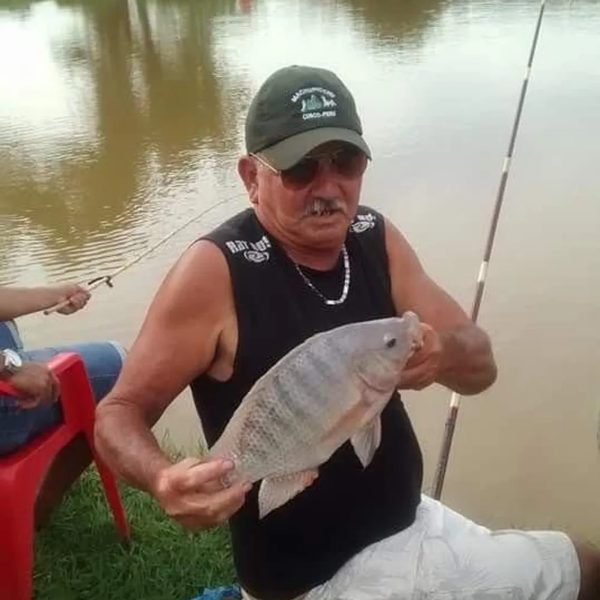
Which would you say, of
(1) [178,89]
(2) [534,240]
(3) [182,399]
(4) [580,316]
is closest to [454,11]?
(1) [178,89]

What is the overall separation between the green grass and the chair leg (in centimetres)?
33

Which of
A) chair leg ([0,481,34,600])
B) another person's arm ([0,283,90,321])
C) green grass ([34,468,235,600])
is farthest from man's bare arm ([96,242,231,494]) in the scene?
another person's arm ([0,283,90,321])

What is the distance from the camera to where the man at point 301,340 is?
1.96 meters

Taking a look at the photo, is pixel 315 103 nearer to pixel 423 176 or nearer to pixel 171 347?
pixel 171 347

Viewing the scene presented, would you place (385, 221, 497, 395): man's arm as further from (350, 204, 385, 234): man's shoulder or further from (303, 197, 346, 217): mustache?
(303, 197, 346, 217): mustache

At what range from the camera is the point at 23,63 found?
533 inches

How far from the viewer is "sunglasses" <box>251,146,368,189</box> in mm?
2018

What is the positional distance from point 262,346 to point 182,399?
2451mm

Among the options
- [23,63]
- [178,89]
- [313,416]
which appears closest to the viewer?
[313,416]

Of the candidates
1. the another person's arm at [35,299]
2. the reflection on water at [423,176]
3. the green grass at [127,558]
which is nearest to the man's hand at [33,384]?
the another person's arm at [35,299]

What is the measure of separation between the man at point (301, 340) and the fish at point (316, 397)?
0.16 meters

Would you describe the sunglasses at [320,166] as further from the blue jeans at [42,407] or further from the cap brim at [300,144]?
the blue jeans at [42,407]

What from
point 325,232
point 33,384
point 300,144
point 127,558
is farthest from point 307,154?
point 127,558

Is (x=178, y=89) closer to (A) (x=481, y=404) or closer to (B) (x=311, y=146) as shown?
(A) (x=481, y=404)
